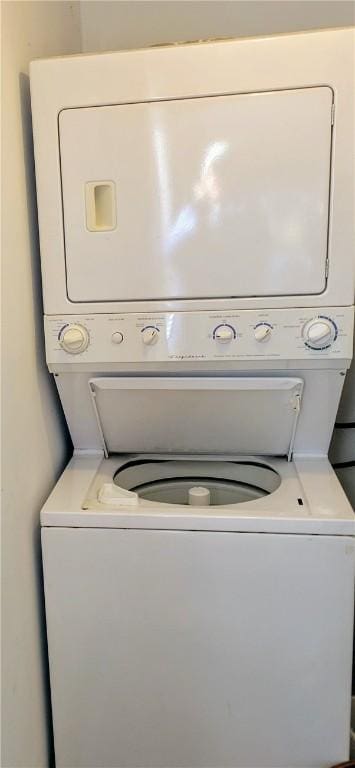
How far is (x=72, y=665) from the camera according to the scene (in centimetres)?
119

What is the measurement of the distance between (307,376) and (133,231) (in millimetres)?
520

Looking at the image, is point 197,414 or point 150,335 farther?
→ point 197,414

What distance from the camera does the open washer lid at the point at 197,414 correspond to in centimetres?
127

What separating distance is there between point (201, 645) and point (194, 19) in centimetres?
170

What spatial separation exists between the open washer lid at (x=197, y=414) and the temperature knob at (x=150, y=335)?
11 centimetres

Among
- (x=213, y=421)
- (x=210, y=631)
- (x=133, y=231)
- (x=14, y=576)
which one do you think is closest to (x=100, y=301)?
(x=133, y=231)

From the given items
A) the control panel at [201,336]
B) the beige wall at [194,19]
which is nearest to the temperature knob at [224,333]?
the control panel at [201,336]

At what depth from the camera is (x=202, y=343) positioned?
1.21 metres

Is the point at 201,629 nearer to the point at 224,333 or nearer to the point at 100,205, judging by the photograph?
the point at 224,333

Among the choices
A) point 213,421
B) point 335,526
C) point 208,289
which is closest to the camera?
point 335,526

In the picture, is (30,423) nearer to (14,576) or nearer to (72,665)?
(14,576)

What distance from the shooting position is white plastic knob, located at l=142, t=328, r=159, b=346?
47.3 inches

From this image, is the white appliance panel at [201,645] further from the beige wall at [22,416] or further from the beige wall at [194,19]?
the beige wall at [194,19]

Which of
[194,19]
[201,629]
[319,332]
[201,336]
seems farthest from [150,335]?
[194,19]
